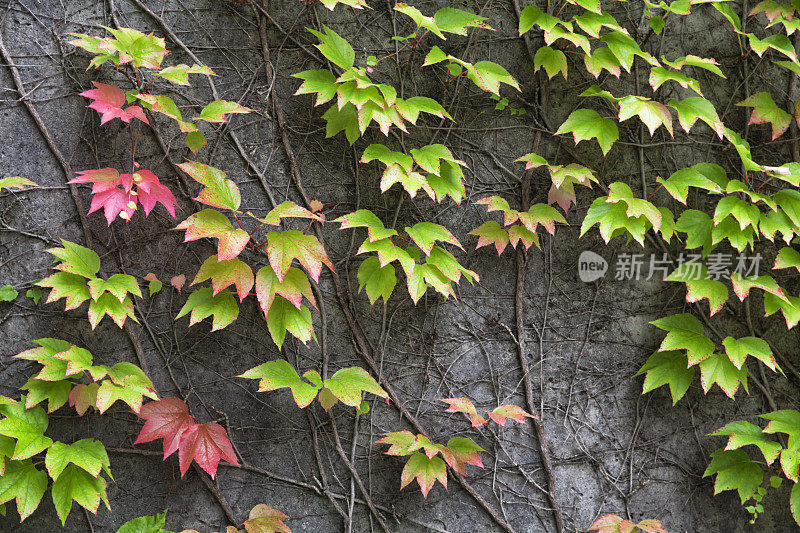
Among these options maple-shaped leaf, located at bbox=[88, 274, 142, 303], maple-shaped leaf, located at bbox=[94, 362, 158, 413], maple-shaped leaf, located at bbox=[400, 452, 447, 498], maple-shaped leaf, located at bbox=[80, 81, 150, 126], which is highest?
maple-shaped leaf, located at bbox=[80, 81, 150, 126]

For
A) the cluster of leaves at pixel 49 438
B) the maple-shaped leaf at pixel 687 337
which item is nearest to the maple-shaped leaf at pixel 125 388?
the cluster of leaves at pixel 49 438

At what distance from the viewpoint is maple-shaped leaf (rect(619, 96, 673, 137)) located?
1973mm

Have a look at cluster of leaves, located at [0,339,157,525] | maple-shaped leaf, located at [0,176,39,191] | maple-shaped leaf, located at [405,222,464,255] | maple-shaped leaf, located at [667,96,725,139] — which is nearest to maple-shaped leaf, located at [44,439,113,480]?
cluster of leaves, located at [0,339,157,525]

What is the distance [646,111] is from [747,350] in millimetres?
1004

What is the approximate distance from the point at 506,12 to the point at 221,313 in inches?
64.0

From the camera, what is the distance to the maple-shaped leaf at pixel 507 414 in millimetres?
1948

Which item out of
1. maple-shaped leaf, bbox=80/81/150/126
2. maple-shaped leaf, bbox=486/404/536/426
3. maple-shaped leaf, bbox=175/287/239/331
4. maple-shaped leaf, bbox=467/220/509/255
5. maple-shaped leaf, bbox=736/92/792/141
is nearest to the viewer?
maple-shaped leaf, bbox=80/81/150/126

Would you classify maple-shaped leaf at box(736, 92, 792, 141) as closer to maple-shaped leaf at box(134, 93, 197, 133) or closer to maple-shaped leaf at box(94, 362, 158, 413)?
maple-shaped leaf at box(134, 93, 197, 133)

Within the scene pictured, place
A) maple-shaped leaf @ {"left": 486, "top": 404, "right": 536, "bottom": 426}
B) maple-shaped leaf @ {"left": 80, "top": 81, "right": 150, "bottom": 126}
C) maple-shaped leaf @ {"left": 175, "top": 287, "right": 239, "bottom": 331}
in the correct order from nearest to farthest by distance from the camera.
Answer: maple-shaped leaf @ {"left": 80, "top": 81, "right": 150, "bottom": 126}
maple-shaped leaf @ {"left": 175, "top": 287, "right": 239, "bottom": 331}
maple-shaped leaf @ {"left": 486, "top": 404, "right": 536, "bottom": 426}

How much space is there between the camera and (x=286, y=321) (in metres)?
1.85

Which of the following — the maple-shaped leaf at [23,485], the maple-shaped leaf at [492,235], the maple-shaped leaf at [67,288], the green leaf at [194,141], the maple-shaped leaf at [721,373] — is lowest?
the maple-shaped leaf at [23,485]

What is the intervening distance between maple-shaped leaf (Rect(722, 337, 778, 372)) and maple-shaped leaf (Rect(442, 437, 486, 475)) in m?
1.03

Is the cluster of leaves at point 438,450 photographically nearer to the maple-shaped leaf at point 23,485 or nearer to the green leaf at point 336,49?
the maple-shaped leaf at point 23,485

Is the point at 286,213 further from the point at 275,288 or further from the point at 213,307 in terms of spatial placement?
the point at 213,307
